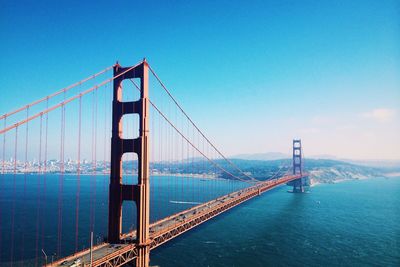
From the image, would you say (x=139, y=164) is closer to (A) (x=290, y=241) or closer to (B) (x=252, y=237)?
(B) (x=252, y=237)

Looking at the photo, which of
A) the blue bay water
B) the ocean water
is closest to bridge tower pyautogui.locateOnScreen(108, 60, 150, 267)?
the ocean water

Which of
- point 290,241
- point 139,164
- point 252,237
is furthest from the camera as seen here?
point 252,237

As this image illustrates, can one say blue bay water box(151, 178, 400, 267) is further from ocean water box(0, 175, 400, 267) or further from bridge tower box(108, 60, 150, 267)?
bridge tower box(108, 60, 150, 267)

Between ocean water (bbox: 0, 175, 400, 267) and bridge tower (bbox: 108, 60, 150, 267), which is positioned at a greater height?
bridge tower (bbox: 108, 60, 150, 267)

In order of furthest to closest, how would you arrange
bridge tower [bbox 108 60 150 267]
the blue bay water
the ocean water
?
the ocean water → the blue bay water → bridge tower [bbox 108 60 150 267]

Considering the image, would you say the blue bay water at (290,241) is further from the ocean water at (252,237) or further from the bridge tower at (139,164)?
the bridge tower at (139,164)

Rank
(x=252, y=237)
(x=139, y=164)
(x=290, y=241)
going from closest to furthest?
(x=139, y=164) → (x=290, y=241) → (x=252, y=237)

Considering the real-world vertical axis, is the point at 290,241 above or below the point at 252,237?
below

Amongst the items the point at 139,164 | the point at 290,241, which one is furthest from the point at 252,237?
the point at 139,164

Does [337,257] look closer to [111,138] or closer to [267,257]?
[267,257]

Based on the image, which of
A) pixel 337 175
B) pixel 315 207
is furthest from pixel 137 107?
pixel 337 175
